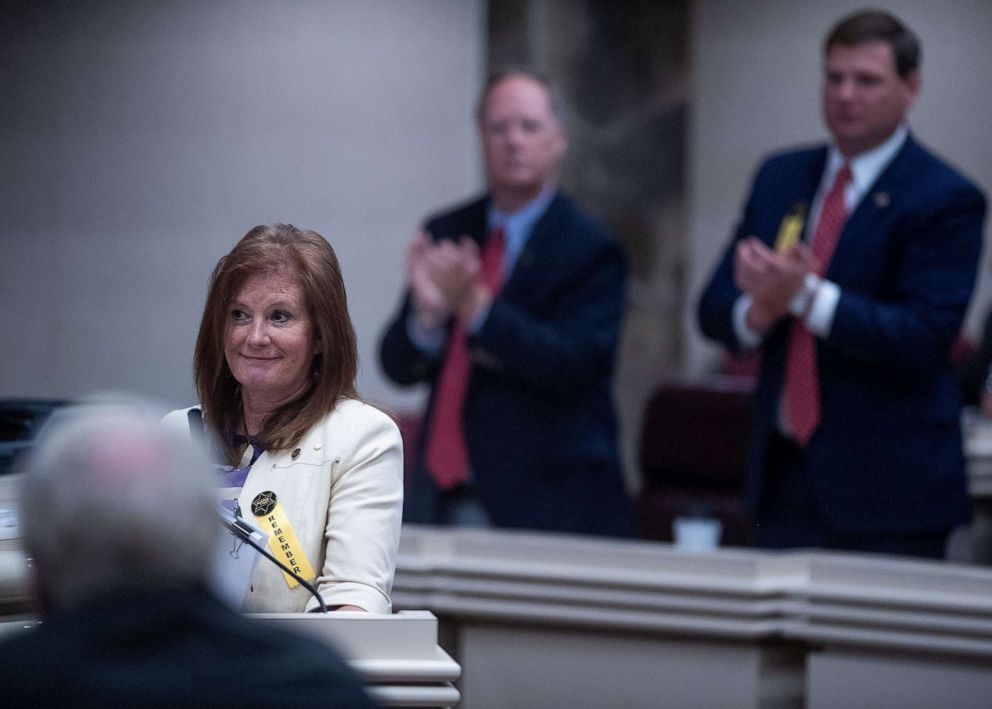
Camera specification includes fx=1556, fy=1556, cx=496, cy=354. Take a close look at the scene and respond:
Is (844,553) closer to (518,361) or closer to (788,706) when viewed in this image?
(788,706)

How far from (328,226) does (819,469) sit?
210cm

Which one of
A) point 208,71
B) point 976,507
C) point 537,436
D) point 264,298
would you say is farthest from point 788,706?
point 208,71

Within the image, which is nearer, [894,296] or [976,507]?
[894,296]

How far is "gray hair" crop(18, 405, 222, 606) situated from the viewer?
117 centimetres

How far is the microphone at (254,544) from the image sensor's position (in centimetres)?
192

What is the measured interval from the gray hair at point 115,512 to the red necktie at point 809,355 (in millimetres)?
2237

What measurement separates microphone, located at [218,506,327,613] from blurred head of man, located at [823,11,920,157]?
1868mm

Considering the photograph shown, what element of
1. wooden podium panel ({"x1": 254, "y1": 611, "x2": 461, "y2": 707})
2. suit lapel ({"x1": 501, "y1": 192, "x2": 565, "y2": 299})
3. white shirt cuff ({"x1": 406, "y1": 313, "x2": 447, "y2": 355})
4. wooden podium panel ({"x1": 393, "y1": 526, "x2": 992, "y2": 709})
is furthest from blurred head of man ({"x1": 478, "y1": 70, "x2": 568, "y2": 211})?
wooden podium panel ({"x1": 254, "y1": 611, "x2": 461, "y2": 707})

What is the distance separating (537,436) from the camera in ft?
11.8

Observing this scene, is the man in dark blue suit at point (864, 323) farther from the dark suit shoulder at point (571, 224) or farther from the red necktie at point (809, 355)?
the dark suit shoulder at point (571, 224)

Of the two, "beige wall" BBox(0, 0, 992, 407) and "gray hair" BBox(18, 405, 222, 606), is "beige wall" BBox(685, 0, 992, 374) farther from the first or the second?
"gray hair" BBox(18, 405, 222, 606)

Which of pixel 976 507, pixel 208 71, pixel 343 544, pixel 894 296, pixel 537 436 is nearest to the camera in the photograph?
pixel 343 544

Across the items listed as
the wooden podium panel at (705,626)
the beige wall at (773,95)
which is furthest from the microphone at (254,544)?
the beige wall at (773,95)

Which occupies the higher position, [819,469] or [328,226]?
[328,226]
